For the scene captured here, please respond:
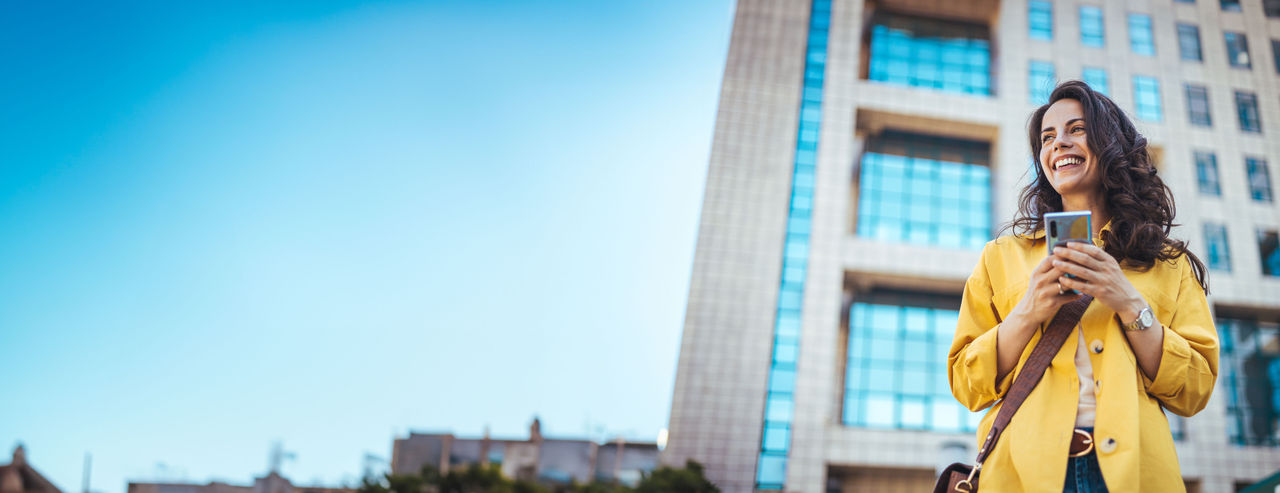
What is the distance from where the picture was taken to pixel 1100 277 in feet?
6.23

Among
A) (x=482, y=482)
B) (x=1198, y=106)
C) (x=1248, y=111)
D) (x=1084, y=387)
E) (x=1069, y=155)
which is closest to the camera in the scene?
(x=1084, y=387)

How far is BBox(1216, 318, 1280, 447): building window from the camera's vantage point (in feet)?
86.8

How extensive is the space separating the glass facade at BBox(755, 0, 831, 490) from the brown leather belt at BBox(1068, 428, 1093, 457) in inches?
930

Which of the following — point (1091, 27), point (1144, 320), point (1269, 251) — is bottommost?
point (1144, 320)

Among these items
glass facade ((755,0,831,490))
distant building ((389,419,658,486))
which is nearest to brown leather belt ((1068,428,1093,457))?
glass facade ((755,0,831,490))

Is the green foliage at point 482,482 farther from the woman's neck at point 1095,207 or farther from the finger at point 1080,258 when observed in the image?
the finger at point 1080,258

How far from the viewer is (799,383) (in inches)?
989

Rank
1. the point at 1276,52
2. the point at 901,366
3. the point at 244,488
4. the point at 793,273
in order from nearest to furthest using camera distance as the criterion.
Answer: the point at 901,366 < the point at 793,273 < the point at 1276,52 < the point at 244,488

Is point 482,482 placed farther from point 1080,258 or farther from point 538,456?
point 1080,258

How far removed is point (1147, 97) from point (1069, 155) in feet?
105

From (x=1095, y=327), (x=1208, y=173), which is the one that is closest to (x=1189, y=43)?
(x=1208, y=173)

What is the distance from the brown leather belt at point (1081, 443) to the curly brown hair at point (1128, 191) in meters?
0.48

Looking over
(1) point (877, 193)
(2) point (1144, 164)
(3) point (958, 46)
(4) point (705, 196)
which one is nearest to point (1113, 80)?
(3) point (958, 46)

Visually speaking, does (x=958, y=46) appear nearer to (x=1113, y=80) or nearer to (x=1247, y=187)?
(x=1113, y=80)
